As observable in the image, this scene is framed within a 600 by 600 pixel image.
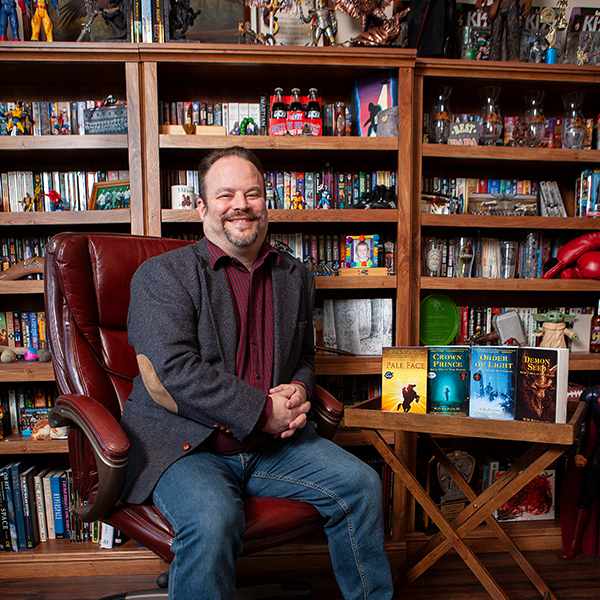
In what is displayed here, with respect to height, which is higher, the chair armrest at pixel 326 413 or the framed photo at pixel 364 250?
the framed photo at pixel 364 250

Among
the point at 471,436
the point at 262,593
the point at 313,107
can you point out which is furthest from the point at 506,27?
the point at 262,593

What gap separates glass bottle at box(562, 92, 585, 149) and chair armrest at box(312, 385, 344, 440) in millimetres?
1688

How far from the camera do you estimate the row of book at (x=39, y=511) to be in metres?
1.86

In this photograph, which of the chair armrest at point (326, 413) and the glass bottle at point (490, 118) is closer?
the chair armrest at point (326, 413)

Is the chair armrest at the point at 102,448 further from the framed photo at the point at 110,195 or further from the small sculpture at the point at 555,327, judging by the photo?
the small sculpture at the point at 555,327

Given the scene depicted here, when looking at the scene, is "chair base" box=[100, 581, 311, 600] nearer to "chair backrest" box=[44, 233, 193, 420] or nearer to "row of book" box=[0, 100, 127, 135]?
"chair backrest" box=[44, 233, 193, 420]

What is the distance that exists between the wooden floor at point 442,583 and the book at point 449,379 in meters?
0.81

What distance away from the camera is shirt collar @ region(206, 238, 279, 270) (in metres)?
1.40

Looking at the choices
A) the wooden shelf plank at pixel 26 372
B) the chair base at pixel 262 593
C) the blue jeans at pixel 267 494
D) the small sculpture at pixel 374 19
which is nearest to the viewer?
the blue jeans at pixel 267 494

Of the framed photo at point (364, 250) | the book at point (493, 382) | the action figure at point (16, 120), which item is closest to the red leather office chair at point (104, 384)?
the book at point (493, 382)

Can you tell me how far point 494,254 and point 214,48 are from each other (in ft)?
5.13

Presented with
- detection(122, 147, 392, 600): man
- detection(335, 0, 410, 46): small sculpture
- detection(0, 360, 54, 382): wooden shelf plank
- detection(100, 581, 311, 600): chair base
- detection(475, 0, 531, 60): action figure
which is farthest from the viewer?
detection(475, 0, 531, 60): action figure

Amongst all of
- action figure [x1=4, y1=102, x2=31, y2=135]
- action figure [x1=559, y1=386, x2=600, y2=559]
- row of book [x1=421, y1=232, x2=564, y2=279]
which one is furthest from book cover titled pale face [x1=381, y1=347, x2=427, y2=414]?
action figure [x1=4, y1=102, x2=31, y2=135]

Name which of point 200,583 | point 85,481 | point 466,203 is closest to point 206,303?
point 85,481
